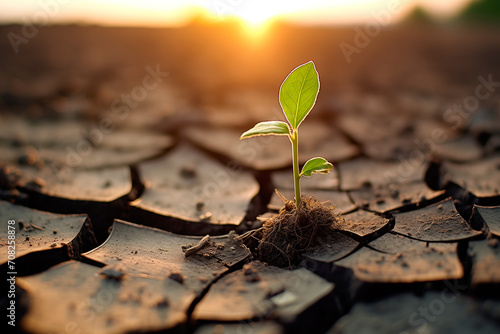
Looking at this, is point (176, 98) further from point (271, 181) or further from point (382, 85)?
point (382, 85)

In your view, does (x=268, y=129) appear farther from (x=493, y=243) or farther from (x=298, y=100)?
(x=493, y=243)

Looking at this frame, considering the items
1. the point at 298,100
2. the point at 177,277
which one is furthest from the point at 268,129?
the point at 177,277

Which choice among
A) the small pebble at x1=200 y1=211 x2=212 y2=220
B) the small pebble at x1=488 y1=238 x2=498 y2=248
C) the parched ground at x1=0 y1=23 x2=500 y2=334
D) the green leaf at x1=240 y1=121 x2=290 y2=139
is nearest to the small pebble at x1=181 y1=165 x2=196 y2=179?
the parched ground at x1=0 y1=23 x2=500 y2=334

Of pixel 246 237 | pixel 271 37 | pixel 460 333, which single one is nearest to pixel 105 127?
pixel 246 237

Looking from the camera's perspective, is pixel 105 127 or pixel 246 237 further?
pixel 105 127

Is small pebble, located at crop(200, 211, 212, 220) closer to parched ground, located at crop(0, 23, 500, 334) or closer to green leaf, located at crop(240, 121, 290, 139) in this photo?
parched ground, located at crop(0, 23, 500, 334)

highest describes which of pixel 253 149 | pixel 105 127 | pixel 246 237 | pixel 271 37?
pixel 271 37
